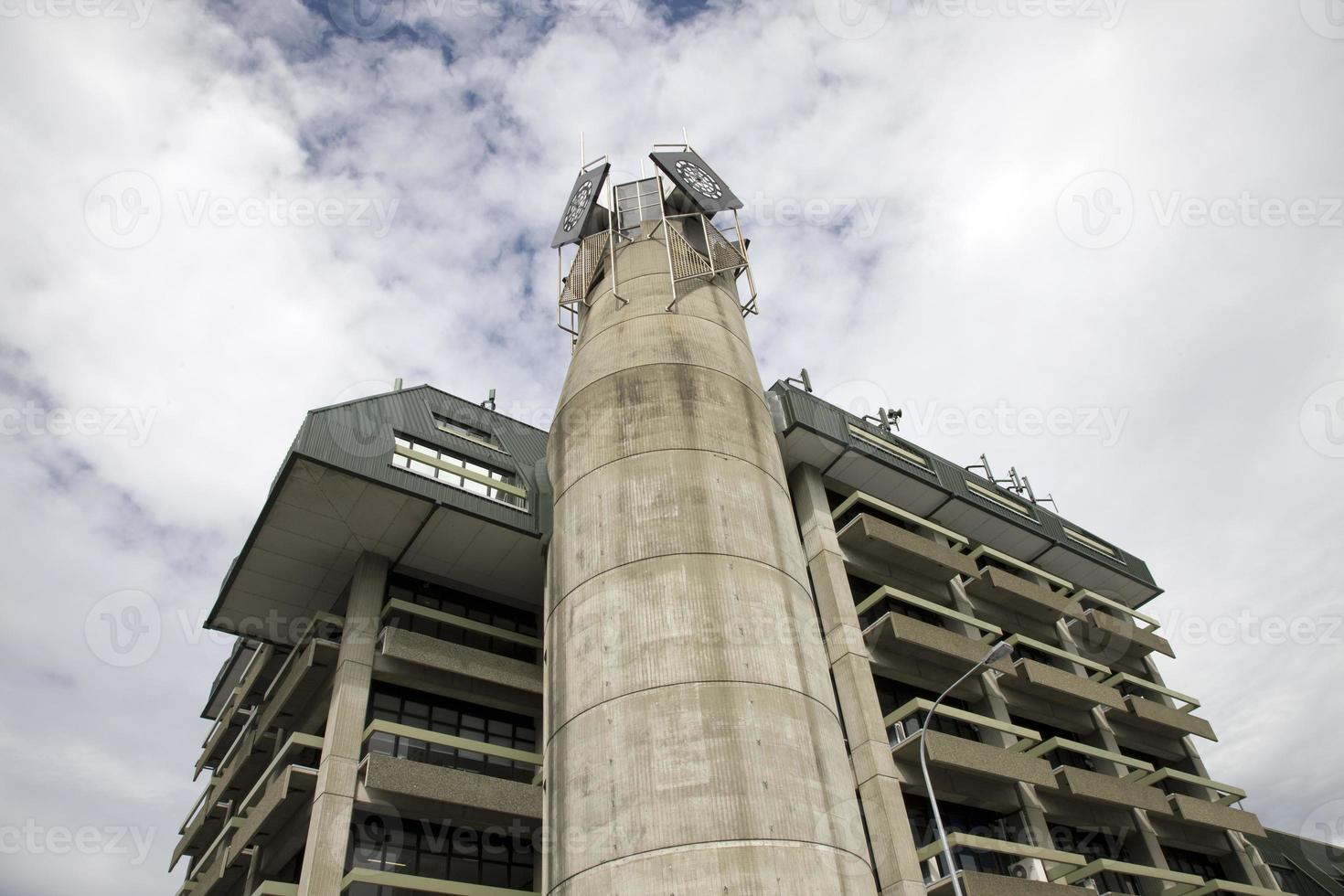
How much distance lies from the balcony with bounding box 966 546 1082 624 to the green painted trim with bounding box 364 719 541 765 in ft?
68.8

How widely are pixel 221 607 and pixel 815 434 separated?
25.4 m

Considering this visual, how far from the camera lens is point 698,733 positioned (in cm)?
2425

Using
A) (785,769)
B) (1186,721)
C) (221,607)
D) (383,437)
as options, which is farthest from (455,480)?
(1186,721)

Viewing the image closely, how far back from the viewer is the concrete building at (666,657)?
81.6 ft

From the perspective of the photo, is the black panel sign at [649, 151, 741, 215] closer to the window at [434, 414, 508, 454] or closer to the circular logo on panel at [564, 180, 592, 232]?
the circular logo on panel at [564, 180, 592, 232]

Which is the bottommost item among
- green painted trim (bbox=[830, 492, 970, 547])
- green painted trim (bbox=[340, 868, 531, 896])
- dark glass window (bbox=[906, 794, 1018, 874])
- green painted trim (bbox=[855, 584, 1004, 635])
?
green painted trim (bbox=[340, 868, 531, 896])

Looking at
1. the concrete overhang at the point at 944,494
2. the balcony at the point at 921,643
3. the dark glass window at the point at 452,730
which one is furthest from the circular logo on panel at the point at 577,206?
the dark glass window at the point at 452,730

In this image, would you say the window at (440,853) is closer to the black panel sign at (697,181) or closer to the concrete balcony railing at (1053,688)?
the concrete balcony railing at (1053,688)

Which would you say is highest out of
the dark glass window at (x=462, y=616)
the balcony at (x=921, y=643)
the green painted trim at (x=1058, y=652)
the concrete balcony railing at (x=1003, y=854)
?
the dark glass window at (x=462, y=616)

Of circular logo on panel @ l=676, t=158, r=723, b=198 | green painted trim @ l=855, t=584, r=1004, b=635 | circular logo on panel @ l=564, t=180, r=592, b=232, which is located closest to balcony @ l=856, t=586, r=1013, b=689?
green painted trim @ l=855, t=584, r=1004, b=635

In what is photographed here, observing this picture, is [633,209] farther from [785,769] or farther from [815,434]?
[785,769]

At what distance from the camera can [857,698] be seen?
3156 centimetres

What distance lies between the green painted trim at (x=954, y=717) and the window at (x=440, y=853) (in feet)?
45.6

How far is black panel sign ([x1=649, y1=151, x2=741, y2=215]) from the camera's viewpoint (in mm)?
40938
